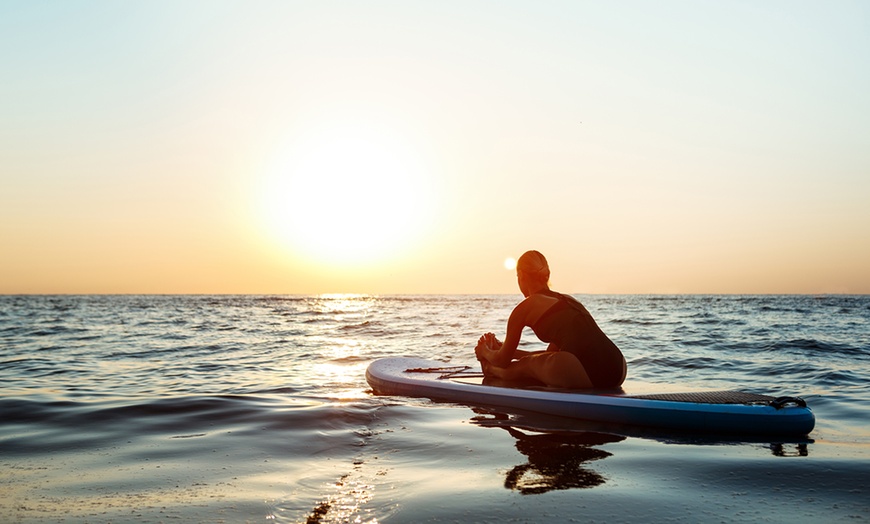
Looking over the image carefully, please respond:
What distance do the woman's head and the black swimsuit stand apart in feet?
0.50

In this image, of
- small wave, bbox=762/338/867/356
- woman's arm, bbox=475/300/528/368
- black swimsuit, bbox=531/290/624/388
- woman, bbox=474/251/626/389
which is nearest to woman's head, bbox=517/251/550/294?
woman, bbox=474/251/626/389

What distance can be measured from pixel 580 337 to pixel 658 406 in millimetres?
1082

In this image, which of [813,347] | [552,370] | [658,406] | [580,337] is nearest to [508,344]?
[552,370]

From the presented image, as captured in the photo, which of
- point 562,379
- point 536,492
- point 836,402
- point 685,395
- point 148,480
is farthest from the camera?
point 836,402

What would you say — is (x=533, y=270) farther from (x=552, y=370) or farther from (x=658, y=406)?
(x=658, y=406)

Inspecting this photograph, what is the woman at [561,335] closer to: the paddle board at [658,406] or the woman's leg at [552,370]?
the woman's leg at [552,370]

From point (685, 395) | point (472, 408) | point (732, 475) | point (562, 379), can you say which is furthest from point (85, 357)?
point (732, 475)

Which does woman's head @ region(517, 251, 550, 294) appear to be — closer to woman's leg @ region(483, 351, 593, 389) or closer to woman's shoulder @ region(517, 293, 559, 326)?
woman's shoulder @ region(517, 293, 559, 326)

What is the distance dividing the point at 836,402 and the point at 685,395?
2669 millimetres

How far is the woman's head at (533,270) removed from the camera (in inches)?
266

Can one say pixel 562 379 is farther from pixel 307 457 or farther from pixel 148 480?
pixel 148 480

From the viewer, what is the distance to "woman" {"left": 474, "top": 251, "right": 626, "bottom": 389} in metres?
6.54

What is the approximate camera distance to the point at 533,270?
6.75 metres

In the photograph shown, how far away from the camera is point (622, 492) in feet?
11.9
